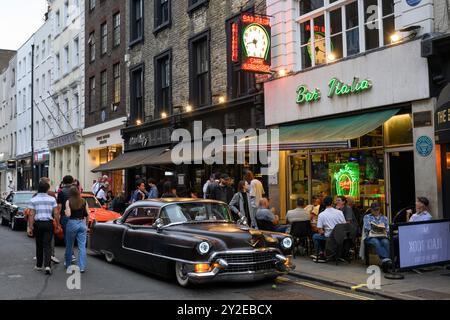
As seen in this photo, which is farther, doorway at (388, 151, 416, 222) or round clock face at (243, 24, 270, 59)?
round clock face at (243, 24, 270, 59)

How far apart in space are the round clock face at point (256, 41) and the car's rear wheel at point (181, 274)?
8.10 metres

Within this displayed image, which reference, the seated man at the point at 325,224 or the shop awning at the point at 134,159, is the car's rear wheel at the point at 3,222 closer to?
the shop awning at the point at 134,159

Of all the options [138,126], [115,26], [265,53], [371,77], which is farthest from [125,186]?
[371,77]

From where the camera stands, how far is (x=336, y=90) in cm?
1320

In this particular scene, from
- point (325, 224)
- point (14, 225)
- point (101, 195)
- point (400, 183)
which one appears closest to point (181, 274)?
point (325, 224)

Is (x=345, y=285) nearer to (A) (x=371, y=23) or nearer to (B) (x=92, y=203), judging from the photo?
(A) (x=371, y=23)

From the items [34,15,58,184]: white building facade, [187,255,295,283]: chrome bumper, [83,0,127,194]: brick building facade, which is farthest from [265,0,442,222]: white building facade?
[34,15,58,184]: white building facade

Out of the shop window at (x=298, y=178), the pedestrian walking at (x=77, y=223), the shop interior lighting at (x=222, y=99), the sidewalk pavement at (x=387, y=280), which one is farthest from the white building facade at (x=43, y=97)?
the sidewalk pavement at (x=387, y=280)

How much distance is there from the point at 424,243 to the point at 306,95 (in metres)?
6.19

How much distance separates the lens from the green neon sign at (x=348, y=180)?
13.3 metres

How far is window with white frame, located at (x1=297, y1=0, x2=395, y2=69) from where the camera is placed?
41.2ft

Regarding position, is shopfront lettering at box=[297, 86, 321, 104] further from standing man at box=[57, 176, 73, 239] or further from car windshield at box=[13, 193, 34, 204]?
car windshield at box=[13, 193, 34, 204]

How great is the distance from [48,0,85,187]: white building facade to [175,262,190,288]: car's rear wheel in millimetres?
23467

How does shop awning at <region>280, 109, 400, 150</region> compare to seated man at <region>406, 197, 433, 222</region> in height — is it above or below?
above
